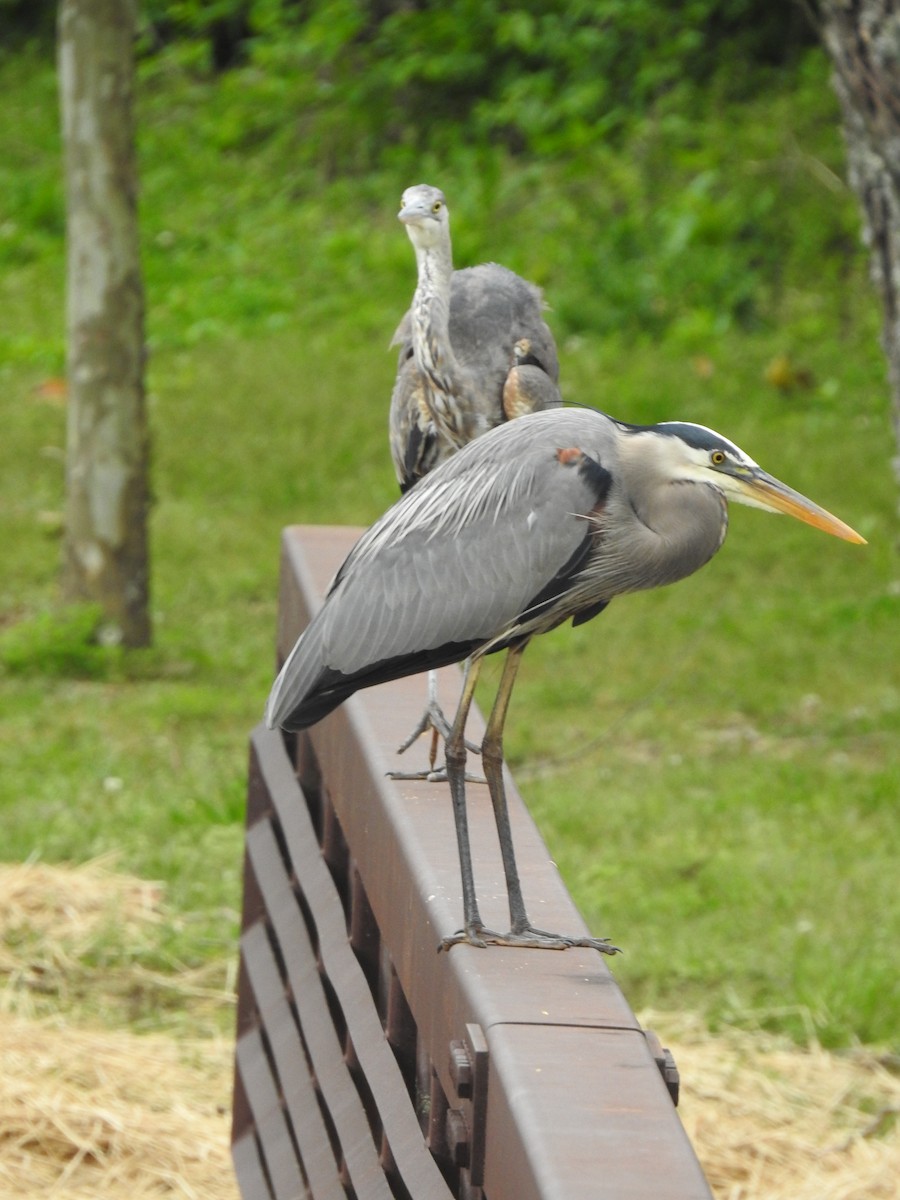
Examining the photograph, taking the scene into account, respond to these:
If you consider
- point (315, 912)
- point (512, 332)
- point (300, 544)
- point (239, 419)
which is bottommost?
point (239, 419)

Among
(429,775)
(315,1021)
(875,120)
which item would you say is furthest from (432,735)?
(875,120)

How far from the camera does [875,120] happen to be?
13.9 feet

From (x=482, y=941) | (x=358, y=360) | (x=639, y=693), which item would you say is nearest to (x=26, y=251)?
(x=358, y=360)

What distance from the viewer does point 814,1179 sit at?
3850 mm

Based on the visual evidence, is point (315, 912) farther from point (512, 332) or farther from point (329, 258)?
point (329, 258)

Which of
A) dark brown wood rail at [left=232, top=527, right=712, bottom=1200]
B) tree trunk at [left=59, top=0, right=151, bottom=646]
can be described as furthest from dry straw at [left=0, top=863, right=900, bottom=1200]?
tree trunk at [left=59, top=0, right=151, bottom=646]

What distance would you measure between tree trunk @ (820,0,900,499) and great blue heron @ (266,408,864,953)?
2044mm

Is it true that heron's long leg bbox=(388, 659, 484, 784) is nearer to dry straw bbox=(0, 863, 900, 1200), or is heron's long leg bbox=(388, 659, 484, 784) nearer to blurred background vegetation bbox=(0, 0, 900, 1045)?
dry straw bbox=(0, 863, 900, 1200)

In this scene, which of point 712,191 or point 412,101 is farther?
point 412,101

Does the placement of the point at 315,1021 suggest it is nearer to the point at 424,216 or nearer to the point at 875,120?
the point at 424,216

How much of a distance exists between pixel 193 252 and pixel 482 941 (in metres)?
11.1

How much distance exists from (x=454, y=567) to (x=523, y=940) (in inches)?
19.8

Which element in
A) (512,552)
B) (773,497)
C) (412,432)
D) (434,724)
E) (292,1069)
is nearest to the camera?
(773,497)

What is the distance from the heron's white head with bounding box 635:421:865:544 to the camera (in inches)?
89.2
